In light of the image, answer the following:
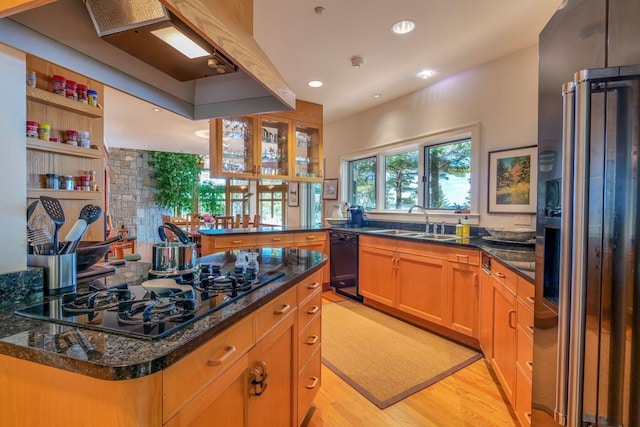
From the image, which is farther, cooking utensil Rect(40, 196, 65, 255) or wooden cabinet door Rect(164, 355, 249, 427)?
cooking utensil Rect(40, 196, 65, 255)

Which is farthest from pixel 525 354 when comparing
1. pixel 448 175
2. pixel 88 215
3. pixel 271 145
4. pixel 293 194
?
pixel 293 194

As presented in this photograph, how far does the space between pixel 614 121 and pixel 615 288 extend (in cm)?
42

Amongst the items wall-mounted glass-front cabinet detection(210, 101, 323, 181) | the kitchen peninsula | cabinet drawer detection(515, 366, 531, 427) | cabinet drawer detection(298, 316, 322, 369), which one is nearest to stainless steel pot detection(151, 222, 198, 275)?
the kitchen peninsula

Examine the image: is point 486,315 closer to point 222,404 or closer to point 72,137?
point 222,404

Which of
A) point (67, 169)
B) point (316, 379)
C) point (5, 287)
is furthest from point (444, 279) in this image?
point (67, 169)

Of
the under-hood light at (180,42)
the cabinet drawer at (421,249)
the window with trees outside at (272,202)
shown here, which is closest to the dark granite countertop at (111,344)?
the under-hood light at (180,42)

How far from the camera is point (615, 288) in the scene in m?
0.75

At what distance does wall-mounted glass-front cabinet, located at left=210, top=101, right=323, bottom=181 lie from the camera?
3.57 metres

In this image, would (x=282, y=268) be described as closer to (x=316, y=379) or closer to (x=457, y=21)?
(x=316, y=379)

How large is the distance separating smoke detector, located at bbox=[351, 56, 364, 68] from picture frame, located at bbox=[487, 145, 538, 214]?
1532 millimetres

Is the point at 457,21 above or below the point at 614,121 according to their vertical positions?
above

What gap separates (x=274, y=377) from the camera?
3.90 feet

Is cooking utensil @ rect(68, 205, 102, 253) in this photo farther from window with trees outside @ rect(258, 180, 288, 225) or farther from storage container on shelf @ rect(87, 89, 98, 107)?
window with trees outside @ rect(258, 180, 288, 225)

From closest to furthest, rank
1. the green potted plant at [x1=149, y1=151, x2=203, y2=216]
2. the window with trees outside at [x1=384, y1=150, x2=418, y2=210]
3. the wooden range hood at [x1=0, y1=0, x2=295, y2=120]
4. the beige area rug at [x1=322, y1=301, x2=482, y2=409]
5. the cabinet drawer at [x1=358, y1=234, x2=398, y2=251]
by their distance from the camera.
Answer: the wooden range hood at [x1=0, y1=0, x2=295, y2=120] → the beige area rug at [x1=322, y1=301, x2=482, y2=409] → the cabinet drawer at [x1=358, y1=234, x2=398, y2=251] → the window with trees outside at [x1=384, y1=150, x2=418, y2=210] → the green potted plant at [x1=149, y1=151, x2=203, y2=216]
